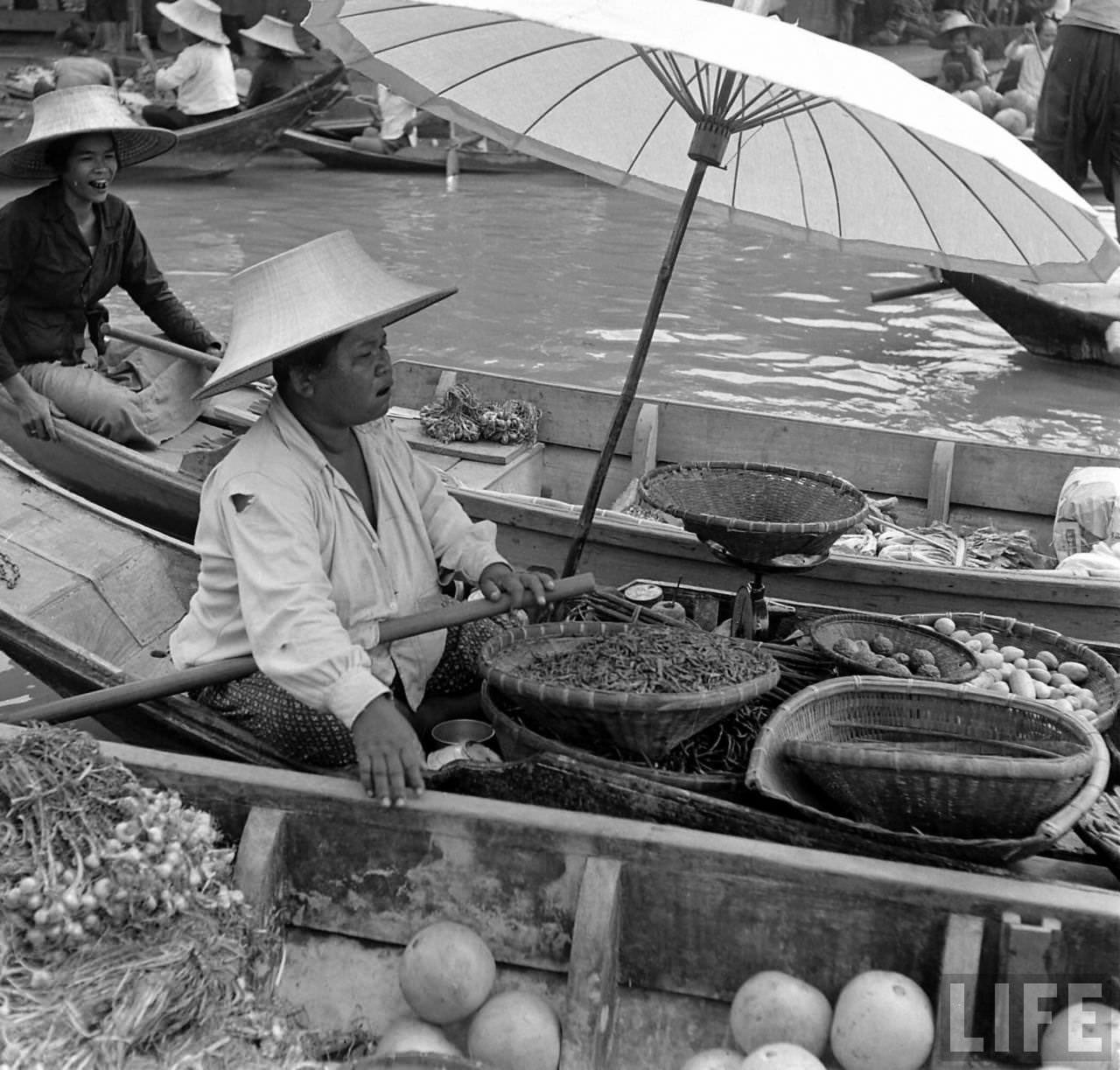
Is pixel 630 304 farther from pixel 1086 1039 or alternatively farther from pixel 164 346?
pixel 1086 1039

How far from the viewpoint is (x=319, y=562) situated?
2.32 m

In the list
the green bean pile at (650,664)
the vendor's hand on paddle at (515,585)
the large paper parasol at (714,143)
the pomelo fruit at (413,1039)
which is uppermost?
the large paper parasol at (714,143)

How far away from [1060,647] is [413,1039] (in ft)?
5.81

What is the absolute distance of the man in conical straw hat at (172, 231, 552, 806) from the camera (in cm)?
221

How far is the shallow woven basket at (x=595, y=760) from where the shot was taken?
2281 mm

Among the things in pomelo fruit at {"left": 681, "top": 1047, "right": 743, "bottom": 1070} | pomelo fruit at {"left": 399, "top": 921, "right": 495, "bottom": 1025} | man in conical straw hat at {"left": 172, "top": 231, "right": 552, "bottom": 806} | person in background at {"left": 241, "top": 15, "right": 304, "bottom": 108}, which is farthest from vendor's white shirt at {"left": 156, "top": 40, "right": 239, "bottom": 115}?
pomelo fruit at {"left": 681, "top": 1047, "right": 743, "bottom": 1070}

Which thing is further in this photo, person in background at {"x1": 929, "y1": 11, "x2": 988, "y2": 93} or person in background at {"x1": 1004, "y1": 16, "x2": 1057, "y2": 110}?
person in background at {"x1": 929, "y1": 11, "x2": 988, "y2": 93}

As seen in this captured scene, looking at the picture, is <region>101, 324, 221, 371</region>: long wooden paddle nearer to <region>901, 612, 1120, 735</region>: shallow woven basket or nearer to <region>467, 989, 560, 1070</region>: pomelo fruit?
<region>901, 612, 1120, 735</region>: shallow woven basket

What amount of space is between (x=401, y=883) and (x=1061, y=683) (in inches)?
60.3

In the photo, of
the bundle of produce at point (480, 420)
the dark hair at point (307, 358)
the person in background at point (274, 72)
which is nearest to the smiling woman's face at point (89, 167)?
the bundle of produce at point (480, 420)

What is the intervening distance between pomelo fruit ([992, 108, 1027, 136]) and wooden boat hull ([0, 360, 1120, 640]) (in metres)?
10.1

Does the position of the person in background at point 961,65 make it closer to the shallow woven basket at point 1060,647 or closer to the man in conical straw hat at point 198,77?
the man in conical straw hat at point 198,77

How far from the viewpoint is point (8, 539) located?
365 cm

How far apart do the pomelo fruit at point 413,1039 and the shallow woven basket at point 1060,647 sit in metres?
1.42
